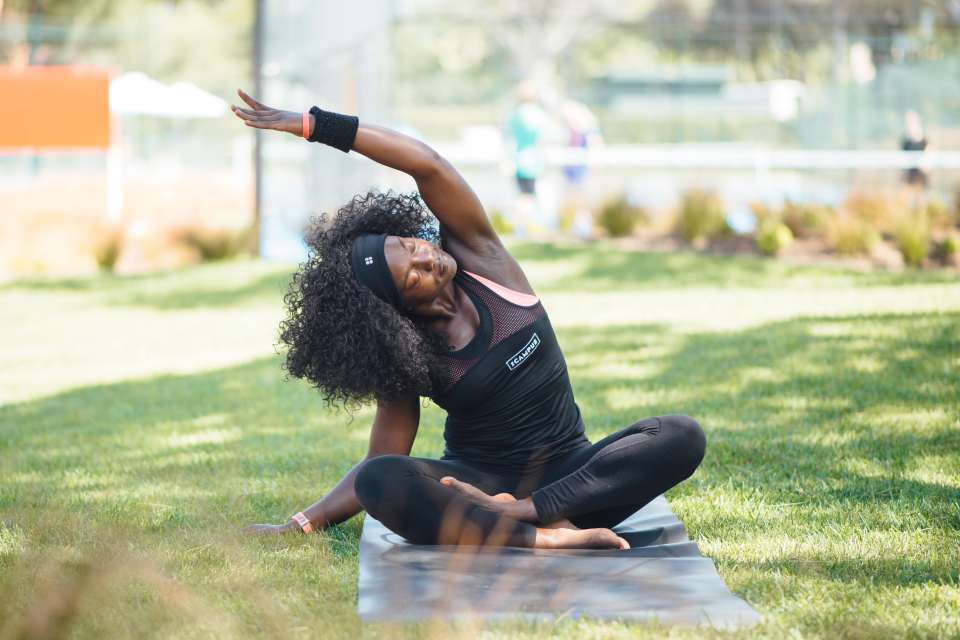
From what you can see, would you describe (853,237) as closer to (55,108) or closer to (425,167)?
(425,167)

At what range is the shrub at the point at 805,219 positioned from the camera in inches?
504

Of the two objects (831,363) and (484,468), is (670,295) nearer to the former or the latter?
(831,363)

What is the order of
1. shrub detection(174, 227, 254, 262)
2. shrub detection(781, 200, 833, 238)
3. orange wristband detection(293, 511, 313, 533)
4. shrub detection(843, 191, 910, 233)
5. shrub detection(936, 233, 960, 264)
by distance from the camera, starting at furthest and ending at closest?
shrub detection(174, 227, 254, 262)
shrub detection(781, 200, 833, 238)
shrub detection(843, 191, 910, 233)
shrub detection(936, 233, 960, 264)
orange wristband detection(293, 511, 313, 533)

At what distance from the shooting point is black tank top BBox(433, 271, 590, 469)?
383 centimetres

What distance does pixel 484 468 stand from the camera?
13.1ft

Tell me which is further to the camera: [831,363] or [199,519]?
[831,363]

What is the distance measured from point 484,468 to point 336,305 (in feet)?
2.51

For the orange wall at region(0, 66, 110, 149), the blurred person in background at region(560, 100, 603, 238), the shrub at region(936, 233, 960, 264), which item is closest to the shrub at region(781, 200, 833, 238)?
the shrub at region(936, 233, 960, 264)

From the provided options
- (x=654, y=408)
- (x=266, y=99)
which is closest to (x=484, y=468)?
(x=654, y=408)

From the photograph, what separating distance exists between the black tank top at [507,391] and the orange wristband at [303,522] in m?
0.59

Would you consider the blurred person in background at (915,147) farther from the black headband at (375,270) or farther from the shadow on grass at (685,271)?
the black headband at (375,270)

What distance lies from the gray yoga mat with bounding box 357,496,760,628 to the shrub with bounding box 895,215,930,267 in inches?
325

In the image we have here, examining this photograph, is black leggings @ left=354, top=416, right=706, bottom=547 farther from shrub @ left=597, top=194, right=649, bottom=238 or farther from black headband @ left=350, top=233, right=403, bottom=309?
shrub @ left=597, top=194, right=649, bottom=238

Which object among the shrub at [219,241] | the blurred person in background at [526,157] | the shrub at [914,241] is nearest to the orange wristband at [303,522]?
the shrub at [914,241]
